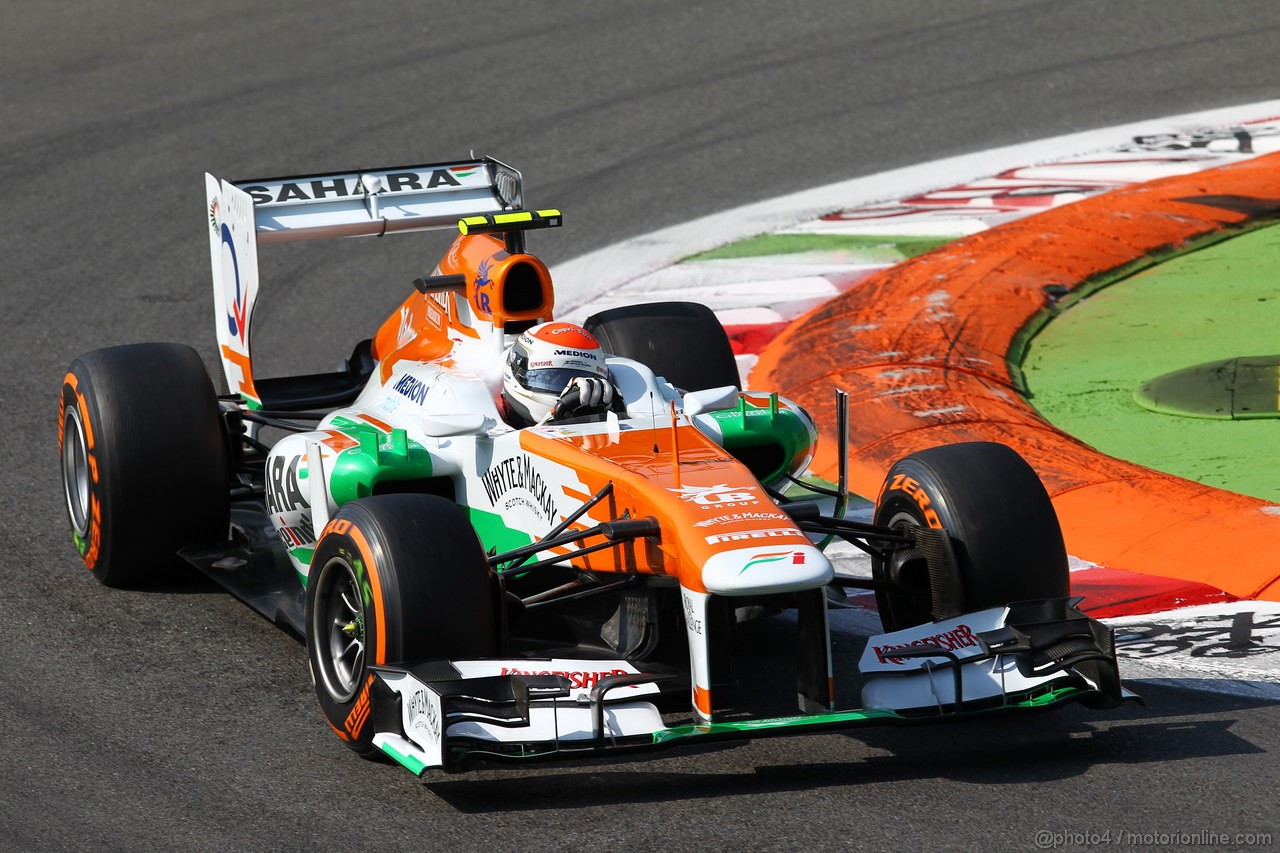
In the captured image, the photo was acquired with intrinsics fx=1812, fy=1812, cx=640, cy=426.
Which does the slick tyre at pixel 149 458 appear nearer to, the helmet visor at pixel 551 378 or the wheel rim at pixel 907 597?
the helmet visor at pixel 551 378

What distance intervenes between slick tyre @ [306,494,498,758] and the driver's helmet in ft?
2.90

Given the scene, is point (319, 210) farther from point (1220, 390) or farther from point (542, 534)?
point (1220, 390)

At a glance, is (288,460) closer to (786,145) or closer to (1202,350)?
(1202,350)

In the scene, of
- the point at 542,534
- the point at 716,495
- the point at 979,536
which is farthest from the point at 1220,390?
the point at 542,534

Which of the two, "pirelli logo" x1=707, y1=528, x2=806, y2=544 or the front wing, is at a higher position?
"pirelli logo" x1=707, y1=528, x2=806, y2=544

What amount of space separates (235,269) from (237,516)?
1.17 metres

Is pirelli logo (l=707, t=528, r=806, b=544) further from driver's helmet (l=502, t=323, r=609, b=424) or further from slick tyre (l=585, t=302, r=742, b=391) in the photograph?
slick tyre (l=585, t=302, r=742, b=391)

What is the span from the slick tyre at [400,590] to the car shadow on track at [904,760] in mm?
442

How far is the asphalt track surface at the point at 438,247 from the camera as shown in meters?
5.80

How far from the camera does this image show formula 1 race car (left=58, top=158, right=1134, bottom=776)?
5.87 m

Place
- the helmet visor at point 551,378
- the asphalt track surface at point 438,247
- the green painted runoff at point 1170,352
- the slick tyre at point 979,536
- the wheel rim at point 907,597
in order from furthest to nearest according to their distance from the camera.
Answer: the green painted runoff at point 1170,352 < the helmet visor at point 551,378 < the wheel rim at point 907,597 < the slick tyre at point 979,536 < the asphalt track surface at point 438,247

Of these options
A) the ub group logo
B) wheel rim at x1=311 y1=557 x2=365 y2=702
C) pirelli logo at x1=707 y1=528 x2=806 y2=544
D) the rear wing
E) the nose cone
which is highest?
the rear wing

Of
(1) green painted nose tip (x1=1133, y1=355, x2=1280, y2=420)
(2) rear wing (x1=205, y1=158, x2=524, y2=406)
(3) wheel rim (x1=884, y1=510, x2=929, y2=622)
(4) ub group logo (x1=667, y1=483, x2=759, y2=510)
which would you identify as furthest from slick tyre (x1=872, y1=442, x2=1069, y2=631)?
(1) green painted nose tip (x1=1133, y1=355, x2=1280, y2=420)

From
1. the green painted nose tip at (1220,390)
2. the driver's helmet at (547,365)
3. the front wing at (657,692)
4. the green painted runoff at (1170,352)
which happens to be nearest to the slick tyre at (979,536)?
the front wing at (657,692)
